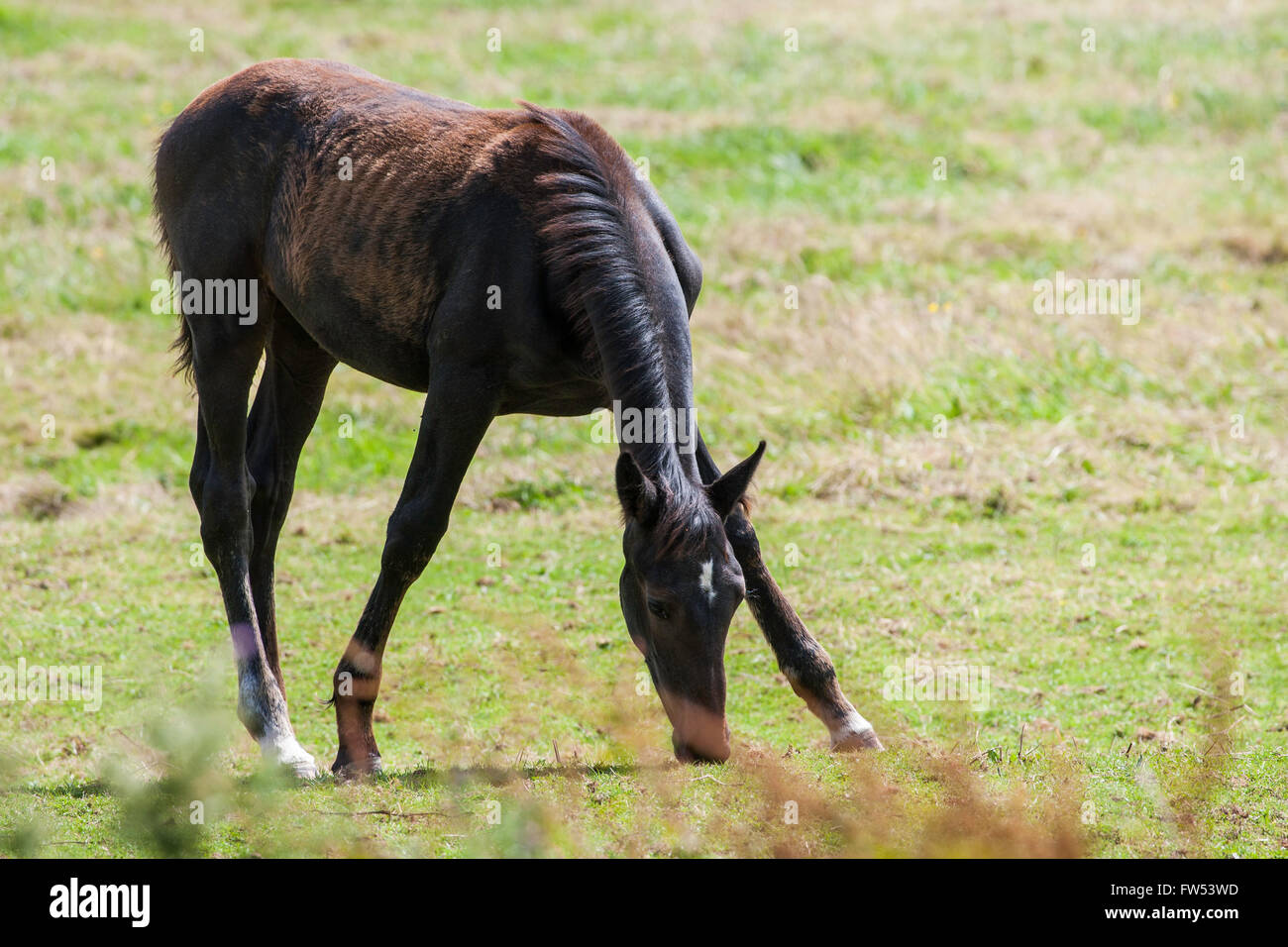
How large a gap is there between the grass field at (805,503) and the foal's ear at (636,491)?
2.78 feet

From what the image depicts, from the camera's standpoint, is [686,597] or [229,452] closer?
[686,597]

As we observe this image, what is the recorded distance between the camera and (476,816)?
14.7ft

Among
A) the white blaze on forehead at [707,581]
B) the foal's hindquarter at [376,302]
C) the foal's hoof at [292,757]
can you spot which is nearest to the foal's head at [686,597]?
the white blaze on forehead at [707,581]

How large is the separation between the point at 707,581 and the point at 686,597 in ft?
0.32

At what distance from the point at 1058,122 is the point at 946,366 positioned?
9638 millimetres

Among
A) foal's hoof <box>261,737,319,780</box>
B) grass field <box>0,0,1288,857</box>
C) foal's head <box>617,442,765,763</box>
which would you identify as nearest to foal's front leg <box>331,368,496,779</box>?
foal's hoof <box>261,737,319,780</box>

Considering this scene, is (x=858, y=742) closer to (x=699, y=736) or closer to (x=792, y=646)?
(x=792, y=646)

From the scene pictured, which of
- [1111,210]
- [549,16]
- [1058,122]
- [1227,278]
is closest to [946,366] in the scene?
[1227,278]

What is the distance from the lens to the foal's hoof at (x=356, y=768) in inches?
228

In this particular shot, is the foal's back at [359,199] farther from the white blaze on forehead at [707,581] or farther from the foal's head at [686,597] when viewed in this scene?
the white blaze on forehead at [707,581]

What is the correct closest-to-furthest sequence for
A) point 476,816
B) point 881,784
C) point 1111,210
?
1. point 476,816
2. point 881,784
3. point 1111,210

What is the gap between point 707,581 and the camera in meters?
4.96

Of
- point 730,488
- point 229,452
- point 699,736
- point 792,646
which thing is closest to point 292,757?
point 229,452
